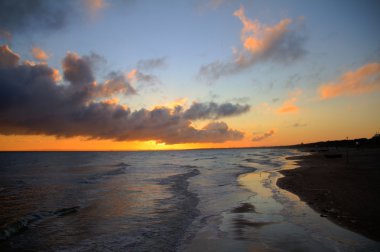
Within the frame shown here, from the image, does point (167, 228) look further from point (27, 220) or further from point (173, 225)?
point (27, 220)

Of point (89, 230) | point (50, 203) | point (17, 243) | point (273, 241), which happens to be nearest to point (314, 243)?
point (273, 241)

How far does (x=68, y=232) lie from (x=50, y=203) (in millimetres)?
8608

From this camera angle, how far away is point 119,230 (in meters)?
12.4

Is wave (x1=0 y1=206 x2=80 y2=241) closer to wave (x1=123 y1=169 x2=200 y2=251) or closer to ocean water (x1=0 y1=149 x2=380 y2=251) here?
ocean water (x1=0 y1=149 x2=380 y2=251)

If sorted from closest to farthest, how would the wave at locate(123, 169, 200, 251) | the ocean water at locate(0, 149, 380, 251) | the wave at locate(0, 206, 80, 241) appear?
the ocean water at locate(0, 149, 380, 251), the wave at locate(123, 169, 200, 251), the wave at locate(0, 206, 80, 241)

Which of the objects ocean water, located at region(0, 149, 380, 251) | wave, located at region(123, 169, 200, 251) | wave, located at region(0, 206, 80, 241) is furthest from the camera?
wave, located at region(0, 206, 80, 241)

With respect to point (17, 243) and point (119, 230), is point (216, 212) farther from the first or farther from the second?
point (17, 243)

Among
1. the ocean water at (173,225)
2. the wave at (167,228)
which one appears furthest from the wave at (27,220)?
the wave at (167,228)

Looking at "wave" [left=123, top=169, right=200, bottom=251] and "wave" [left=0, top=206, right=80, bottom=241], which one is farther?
"wave" [left=0, top=206, right=80, bottom=241]

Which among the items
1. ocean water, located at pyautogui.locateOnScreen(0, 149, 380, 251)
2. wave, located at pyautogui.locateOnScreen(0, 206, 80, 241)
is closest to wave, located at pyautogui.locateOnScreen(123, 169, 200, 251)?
ocean water, located at pyautogui.locateOnScreen(0, 149, 380, 251)

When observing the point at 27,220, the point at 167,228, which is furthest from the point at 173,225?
the point at 27,220

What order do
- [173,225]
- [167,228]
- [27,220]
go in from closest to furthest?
1. [167,228]
2. [173,225]
3. [27,220]

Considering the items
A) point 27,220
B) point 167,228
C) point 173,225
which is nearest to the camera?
point 167,228

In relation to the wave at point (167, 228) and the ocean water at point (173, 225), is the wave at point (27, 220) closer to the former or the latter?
the ocean water at point (173, 225)
